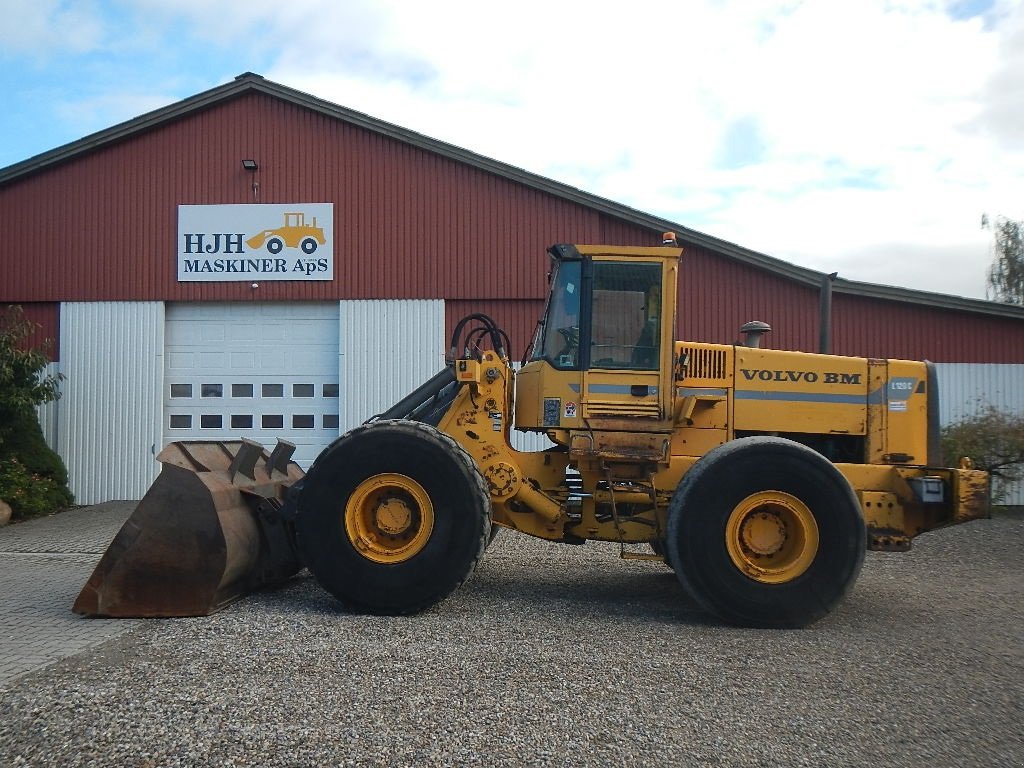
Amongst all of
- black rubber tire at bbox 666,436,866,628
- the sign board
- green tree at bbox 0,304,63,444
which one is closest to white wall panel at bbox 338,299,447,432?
the sign board

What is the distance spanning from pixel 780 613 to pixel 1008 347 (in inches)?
420

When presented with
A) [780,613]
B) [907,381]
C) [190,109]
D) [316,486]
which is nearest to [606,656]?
[780,613]

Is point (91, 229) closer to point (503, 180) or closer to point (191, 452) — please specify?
point (503, 180)

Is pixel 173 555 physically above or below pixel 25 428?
below

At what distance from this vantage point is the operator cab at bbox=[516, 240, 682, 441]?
7.65m

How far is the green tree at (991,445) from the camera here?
13.6 m

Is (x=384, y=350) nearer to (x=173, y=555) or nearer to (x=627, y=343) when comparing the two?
(x=627, y=343)

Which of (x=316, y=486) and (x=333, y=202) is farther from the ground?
(x=333, y=202)

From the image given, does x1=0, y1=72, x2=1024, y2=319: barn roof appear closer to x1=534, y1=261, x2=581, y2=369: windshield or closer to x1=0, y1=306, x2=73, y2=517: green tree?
x1=0, y1=306, x2=73, y2=517: green tree

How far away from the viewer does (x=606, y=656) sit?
6020 mm

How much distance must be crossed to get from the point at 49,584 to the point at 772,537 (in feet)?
21.6

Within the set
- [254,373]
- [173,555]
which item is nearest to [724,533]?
[173,555]

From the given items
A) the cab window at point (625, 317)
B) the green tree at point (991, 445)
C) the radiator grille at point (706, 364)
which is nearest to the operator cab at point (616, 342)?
the cab window at point (625, 317)

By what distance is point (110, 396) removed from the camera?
52.3ft
